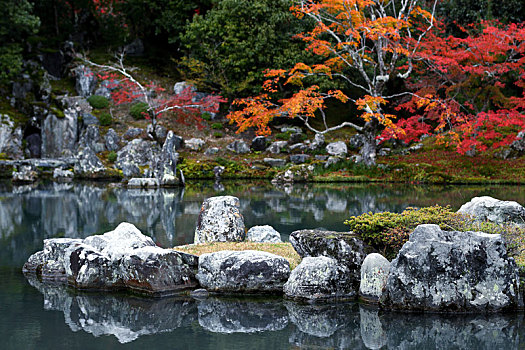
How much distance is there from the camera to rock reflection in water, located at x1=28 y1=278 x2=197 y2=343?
579 cm

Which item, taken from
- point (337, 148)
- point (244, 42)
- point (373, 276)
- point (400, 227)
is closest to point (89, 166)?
point (244, 42)

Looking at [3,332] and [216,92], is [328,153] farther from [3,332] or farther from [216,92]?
[3,332]

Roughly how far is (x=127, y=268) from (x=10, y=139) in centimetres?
2086

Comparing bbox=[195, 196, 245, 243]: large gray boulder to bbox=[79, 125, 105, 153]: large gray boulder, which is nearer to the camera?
bbox=[195, 196, 245, 243]: large gray boulder

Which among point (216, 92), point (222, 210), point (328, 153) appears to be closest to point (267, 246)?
point (222, 210)

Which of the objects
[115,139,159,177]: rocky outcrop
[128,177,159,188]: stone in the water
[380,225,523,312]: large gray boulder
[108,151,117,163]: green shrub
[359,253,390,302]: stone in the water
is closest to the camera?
[380,225,523,312]: large gray boulder

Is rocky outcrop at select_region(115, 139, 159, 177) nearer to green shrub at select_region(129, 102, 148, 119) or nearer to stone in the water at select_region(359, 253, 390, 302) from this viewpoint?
green shrub at select_region(129, 102, 148, 119)

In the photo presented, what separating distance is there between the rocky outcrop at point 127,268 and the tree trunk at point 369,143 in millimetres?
16034

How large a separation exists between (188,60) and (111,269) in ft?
78.7

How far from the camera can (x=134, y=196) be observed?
Result: 718 inches

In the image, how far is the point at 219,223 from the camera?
9.43 meters

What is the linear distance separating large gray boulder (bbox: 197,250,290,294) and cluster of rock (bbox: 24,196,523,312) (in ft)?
0.05

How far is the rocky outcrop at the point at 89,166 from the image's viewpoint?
932 inches

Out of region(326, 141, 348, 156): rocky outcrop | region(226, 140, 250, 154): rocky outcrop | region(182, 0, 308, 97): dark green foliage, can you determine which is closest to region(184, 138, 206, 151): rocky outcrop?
region(226, 140, 250, 154): rocky outcrop
